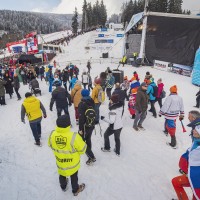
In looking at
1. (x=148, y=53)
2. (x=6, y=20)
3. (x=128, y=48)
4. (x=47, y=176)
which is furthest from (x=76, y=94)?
(x=6, y=20)

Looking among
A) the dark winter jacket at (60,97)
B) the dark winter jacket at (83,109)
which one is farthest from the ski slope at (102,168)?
the dark winter jacket at (83,109)

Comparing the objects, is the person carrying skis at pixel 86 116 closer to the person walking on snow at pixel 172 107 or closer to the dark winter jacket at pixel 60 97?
the dark winter jacket at pixel 60 97

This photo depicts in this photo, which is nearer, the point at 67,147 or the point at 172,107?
the point at 67,147

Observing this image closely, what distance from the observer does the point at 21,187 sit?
13.5ft

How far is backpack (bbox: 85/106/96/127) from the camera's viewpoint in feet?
13.9

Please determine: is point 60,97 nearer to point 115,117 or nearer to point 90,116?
point 90,116

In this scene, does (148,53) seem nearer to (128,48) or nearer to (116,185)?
(128,48)

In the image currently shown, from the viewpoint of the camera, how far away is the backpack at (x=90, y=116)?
4227 millimetres

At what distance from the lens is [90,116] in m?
4.23

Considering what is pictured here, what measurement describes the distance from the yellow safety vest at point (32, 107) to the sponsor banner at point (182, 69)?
1577 centimetres

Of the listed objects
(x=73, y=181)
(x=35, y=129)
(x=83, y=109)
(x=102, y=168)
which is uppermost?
(x=83, y=109)

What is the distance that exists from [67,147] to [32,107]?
2468mm

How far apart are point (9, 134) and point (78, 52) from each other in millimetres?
32625

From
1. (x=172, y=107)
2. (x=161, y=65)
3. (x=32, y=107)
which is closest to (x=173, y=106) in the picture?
(x=172, y=107)
